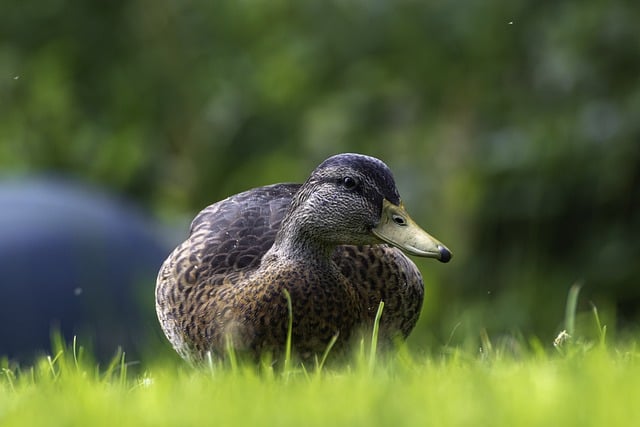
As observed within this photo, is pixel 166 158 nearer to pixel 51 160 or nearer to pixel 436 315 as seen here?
pixel 51 160

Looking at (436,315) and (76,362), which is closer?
(76,362)

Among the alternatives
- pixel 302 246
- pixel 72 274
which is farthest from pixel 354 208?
pixel 72 274

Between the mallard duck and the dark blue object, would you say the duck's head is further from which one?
the dark blue object

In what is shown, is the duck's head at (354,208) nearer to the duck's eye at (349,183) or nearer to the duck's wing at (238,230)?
the duck's eye at (349,183)

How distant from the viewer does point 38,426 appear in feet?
6.91

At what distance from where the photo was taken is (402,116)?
22.8 ft

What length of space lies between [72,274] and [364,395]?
410 cm

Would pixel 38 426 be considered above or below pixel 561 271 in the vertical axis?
above

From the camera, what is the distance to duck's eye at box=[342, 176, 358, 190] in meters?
3.39

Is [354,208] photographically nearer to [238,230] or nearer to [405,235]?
[405,235]

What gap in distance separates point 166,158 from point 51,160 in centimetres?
74

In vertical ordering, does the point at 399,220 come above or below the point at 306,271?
above

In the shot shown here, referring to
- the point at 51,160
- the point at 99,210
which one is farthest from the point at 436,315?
the point at 51,160

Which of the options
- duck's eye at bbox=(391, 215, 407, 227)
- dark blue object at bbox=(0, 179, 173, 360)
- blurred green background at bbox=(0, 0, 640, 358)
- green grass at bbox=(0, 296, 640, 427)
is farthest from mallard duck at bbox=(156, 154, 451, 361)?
dark blue object at bbox=(0, 179, 173, 360)
